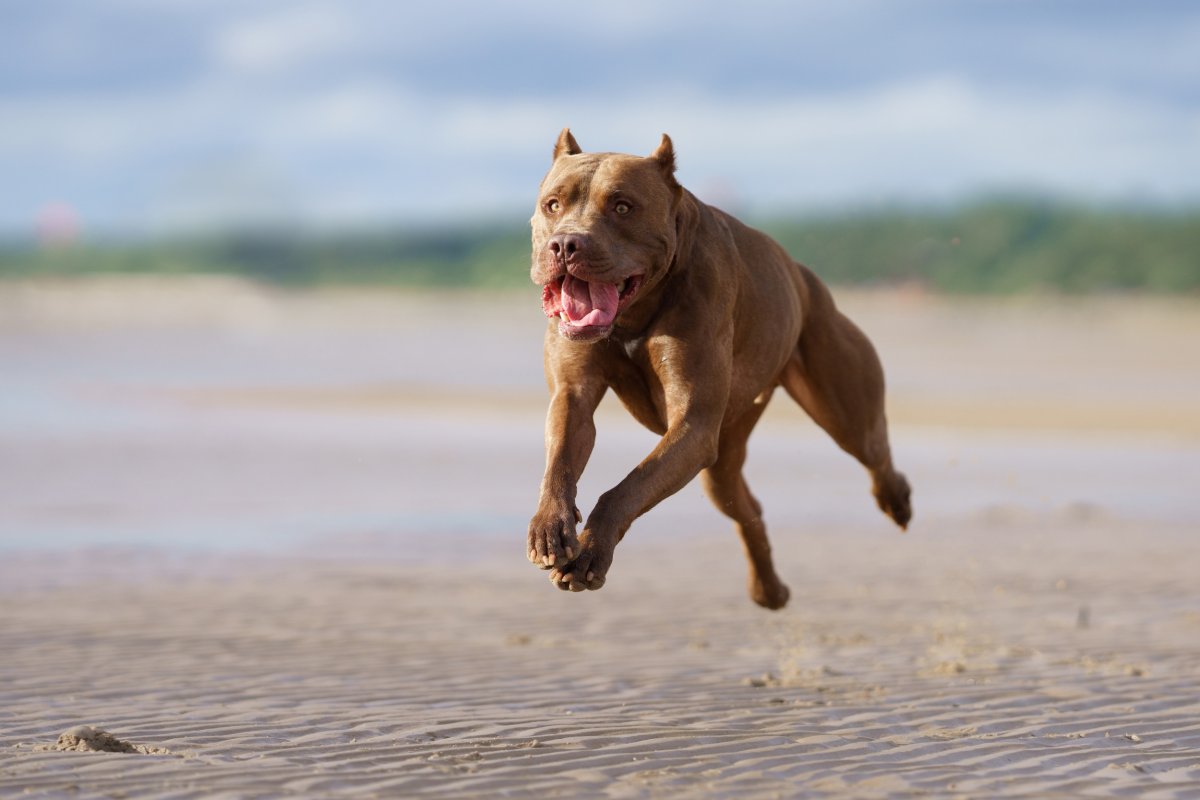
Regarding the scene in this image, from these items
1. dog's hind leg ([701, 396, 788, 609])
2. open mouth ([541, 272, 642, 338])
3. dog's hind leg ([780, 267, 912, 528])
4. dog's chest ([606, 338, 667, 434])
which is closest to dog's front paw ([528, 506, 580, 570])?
open mouth ([541, 272, 642, 338])

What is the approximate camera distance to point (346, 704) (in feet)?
20.7

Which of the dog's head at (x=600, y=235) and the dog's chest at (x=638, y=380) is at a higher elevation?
the dog's head at (x=600, y=235)

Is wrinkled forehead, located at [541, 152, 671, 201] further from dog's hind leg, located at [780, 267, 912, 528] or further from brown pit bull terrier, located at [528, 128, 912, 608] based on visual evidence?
dog's hind leg, located at [780, 267, 912, 528]

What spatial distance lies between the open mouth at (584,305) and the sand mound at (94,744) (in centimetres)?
186

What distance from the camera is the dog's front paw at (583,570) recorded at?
5074 millimetres

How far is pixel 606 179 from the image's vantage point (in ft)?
18.1

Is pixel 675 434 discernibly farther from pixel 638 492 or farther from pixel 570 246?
pixel 570 246

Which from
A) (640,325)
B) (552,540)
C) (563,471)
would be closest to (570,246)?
(640,325)

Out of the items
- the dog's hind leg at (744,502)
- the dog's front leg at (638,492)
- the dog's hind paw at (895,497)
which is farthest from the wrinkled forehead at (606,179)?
the dog's hind paw at (895,497)

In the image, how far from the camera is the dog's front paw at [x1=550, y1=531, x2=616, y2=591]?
5.07m

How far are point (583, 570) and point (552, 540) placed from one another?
0.43 feet

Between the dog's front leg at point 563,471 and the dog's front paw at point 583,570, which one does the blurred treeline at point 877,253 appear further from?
the dog's front paw at point 583,570

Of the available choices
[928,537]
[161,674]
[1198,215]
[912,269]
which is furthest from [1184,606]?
[1198,215]

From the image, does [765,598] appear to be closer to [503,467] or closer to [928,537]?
[928,537]
